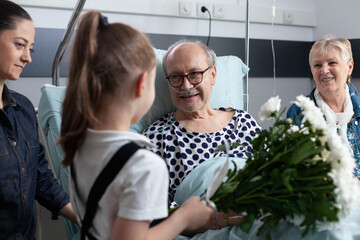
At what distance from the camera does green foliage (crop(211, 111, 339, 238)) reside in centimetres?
118

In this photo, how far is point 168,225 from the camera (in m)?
1.14

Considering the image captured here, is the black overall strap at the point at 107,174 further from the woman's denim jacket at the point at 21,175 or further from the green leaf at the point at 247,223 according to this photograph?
the woman's denim jacket at the point at 21,175

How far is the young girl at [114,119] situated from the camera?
3.30 ft

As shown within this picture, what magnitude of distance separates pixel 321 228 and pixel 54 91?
137 centimetres

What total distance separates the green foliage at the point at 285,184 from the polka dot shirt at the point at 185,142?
2.32ft

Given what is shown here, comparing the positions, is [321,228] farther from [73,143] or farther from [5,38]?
[5,38]

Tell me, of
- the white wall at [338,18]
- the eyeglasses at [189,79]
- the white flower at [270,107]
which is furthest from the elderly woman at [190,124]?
the white wall at [338,18]

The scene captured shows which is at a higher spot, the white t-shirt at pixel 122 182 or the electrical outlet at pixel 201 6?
the electrical outlet at pixel 201 6

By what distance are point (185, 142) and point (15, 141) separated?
80 centimetres

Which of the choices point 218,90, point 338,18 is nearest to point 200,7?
point 218,90

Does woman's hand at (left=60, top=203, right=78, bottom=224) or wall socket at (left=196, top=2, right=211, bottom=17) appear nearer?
woman's hand at (left=60, top=203, right=78, bottom=224)

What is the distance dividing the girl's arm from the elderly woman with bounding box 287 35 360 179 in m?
1.30

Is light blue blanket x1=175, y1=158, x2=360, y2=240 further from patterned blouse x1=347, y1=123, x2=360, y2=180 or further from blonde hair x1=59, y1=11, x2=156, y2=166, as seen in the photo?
patterned blouse x1=347, y1=123, x2=360, y2=180

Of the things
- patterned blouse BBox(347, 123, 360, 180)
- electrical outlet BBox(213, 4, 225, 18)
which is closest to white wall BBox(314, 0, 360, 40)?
electrical outlet BBox(213, 4, 225, 18)
